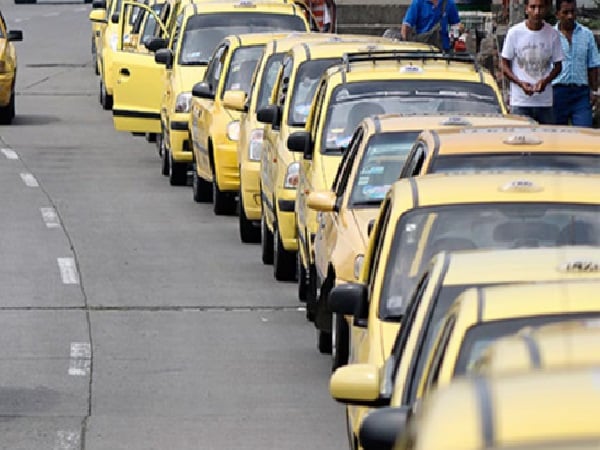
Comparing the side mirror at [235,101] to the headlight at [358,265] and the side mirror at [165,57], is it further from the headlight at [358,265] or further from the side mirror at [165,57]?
the headlight at [358,265]

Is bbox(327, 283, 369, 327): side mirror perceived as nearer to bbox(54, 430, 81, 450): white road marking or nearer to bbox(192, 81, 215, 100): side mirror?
bbox(54, 430, 81, 450): white road marking

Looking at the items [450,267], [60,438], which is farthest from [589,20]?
[450,267]

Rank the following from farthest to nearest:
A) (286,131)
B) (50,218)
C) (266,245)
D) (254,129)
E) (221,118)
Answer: (50,218) → (221,118) → (254,129) → (266,245) → (286,131)

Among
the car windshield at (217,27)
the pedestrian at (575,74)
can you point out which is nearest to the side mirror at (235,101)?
the pedestrian at (575,74)

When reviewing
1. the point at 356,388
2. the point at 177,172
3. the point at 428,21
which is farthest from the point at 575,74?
the point at 356,388

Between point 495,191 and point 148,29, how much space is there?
2034cm

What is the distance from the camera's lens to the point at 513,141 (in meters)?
9.81

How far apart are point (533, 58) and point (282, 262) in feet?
9.20

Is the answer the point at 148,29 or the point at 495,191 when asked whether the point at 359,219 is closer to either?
the point at 495,191

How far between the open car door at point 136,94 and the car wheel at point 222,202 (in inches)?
154

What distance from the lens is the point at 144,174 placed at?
869 inches

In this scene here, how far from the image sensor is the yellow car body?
4941 mm

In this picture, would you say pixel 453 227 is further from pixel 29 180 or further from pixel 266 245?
pixel 29 180

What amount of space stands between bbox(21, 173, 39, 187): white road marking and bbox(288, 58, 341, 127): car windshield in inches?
237
